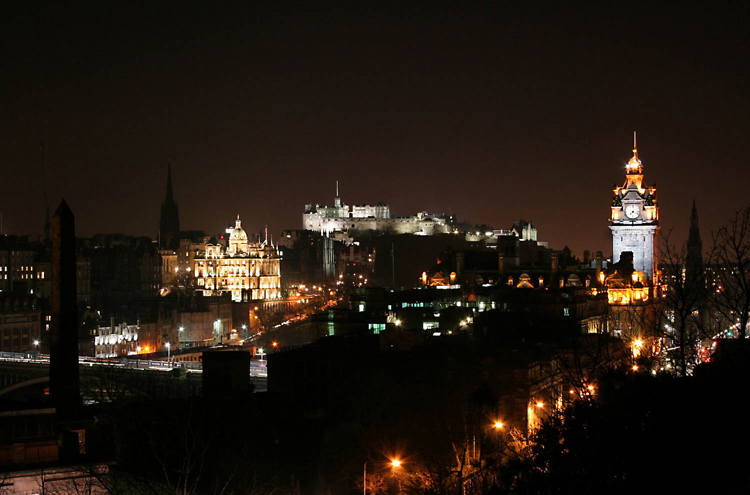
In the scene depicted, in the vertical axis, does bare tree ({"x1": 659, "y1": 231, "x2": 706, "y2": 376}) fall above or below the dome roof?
below

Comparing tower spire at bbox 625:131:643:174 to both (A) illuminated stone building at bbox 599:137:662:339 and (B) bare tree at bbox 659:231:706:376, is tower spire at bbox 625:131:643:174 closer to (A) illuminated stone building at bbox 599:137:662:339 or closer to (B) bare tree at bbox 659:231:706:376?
(A) illuminated stone building at bbox 599:137:662:339

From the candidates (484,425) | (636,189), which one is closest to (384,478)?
(484,425)

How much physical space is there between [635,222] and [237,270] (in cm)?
5368

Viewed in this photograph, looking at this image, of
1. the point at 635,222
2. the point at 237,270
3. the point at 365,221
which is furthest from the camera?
the point at 365,221

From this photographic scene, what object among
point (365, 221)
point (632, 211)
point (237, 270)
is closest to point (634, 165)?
point (632, 211)

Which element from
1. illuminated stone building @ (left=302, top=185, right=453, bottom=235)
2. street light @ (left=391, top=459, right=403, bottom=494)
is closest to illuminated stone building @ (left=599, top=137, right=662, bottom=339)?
street light @ (left=391, top=459, right=403, bottom=494)

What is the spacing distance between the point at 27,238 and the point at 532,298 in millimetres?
79734

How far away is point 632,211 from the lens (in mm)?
78188

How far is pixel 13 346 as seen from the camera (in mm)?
80312

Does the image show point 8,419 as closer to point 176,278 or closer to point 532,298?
point 532,298

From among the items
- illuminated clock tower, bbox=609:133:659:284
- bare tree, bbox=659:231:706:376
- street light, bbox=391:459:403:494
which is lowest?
street light, bbox=391:459:403:494

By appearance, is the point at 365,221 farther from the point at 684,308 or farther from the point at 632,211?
the point at 684,308

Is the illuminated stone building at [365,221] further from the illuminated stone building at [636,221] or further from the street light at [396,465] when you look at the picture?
the street light at [396,465]

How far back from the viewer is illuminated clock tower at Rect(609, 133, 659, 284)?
3059 inches
